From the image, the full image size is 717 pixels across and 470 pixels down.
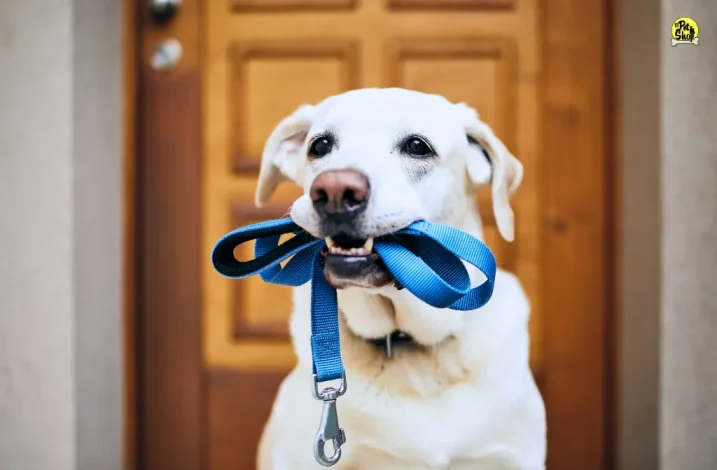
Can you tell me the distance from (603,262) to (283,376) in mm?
1032

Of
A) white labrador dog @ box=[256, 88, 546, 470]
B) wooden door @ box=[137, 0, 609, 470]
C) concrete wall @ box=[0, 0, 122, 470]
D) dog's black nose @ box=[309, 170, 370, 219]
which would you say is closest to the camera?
dog's black nose @ box=[309, 170, 370, 219]

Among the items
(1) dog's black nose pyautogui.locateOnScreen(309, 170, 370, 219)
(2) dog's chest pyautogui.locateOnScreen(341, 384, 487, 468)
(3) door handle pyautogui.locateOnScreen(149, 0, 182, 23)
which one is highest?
(3) door handle pyautogui.locateOnScreen(149, 0, 182, 23)

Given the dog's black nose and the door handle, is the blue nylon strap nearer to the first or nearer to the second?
the dog's black nose

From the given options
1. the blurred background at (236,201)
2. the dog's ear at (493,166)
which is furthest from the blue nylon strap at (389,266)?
the blurred background at (236,201)

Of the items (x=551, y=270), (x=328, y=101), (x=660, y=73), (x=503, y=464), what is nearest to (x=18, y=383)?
(x=328, y=101)

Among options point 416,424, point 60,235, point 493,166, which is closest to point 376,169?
point 493,166

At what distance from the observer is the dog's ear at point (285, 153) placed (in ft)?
4.23

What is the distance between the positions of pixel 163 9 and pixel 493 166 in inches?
45.0

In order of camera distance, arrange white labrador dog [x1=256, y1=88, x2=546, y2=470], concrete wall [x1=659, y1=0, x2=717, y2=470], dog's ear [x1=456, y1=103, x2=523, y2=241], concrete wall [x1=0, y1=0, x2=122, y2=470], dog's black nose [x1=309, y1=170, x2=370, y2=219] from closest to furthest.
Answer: dog's black nose [x1=309, y1=170, x2=370, y2=219] → white labrador dog [x1=256, y1=88, x2=546, y2=470] → dog's ear [x1=456, y1=103, x2=523, y2=241] → concrete wall [x1=659, y1=0, x2=717, y2=470] → concrete wall [x1=0, y1=0, x2=122, y2=470]

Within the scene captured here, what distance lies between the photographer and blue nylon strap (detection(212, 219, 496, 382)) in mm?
913

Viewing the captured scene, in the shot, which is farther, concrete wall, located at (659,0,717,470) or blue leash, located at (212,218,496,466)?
concrete wall, located at (659,0,717,470)

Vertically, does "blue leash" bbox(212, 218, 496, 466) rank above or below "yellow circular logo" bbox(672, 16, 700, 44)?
below

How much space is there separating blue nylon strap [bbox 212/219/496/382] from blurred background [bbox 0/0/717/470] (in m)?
0.73

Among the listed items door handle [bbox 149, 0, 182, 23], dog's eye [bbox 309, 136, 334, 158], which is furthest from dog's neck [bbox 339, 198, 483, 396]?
door handle [bbox 149, 0, 182, 23]
